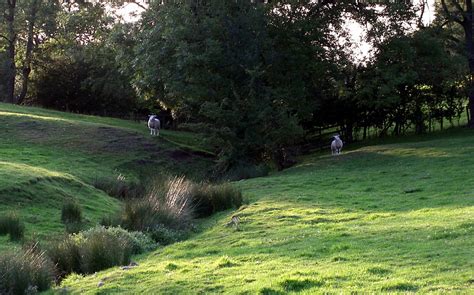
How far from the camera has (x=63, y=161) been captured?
27922 mm

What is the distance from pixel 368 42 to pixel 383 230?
26.5 metres

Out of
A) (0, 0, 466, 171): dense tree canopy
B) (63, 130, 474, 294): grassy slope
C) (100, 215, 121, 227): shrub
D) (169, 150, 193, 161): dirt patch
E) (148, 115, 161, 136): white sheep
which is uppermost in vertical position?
(0, 0, 466, 171): dense tree canopy

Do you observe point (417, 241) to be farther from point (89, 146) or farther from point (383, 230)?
point (89, 146)

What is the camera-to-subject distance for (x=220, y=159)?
3219cm

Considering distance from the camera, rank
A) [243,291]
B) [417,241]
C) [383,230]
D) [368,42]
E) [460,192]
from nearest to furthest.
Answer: [243,291]
[417,241]
[383,230]
[460,192]
[368,42]

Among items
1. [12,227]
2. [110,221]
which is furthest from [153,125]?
[12,227]

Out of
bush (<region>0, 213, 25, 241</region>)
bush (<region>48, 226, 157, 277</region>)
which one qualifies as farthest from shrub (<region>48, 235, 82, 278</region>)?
bush (<region>0, 213, 25, 241</region>)

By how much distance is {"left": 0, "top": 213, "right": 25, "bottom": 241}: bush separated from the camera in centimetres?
1542

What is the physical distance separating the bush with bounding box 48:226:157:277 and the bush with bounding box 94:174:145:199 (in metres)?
8.87

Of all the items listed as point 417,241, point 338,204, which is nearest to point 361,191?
point 338,204

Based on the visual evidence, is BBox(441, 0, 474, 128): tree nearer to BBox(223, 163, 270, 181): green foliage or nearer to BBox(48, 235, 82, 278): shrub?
BBox(223, 163, 270, 181): green foliage

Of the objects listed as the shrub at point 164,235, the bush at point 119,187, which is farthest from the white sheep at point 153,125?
the shrub at point 164,235

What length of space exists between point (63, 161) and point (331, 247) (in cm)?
1925

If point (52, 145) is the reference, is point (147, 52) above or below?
above
